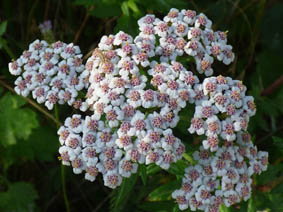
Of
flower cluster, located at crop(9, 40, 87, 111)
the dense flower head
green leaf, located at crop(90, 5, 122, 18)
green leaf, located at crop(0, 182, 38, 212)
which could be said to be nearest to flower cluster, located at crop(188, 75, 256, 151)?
the dense flower head

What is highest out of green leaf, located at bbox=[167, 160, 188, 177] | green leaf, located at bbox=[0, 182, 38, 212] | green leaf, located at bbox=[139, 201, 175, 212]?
green leaf, located at bbox=[167, 160, 188, 177]

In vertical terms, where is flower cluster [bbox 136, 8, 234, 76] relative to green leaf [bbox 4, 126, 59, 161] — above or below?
above

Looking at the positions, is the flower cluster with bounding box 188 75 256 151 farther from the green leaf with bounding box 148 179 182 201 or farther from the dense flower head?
the green leaf with bounding box 148 179 182 201

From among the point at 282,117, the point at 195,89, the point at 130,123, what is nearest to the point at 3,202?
the point at 130,123

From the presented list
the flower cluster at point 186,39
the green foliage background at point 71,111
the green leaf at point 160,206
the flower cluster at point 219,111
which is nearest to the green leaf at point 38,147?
the green foliage background at point 71,111

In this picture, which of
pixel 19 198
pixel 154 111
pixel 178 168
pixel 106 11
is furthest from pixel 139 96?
pixel 19 198

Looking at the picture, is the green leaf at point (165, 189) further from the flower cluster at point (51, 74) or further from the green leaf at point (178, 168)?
the flower cluster at point (51, 74)

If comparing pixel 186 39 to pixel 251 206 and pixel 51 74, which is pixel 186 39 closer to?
pixel 51 74

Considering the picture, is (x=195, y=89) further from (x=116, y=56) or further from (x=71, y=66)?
(x=71, y=66)
